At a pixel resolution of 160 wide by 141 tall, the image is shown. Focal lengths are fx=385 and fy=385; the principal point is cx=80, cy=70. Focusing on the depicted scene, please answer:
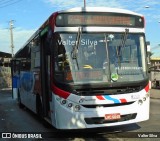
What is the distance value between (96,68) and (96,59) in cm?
24

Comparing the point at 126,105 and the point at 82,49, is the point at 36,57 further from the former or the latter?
the point at 126,105

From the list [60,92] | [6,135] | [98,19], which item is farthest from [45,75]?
[98,19]

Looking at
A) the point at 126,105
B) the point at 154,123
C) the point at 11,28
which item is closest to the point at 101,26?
the point at 126,105

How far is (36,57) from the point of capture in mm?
12555

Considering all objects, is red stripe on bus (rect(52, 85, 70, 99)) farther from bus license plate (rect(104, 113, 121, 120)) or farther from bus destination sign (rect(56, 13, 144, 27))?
bus destination sign (rect(56, 13, 144, 27))

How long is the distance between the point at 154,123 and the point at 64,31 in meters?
4.47

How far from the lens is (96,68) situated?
9.59 meters

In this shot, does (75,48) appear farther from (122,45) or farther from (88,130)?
(88,130)

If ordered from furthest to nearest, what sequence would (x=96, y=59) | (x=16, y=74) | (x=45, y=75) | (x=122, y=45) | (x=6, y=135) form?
(x=16, y=74), (x=45, y=75), (x=6, y=135), (x=122, y=45), (x=96, y=59)

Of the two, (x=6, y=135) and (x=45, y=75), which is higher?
(x=45, y=75)

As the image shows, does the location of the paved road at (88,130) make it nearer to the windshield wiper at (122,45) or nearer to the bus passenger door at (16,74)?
the windshield wiper at (122,45)

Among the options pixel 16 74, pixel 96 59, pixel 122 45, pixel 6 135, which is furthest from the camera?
pixel 16 74

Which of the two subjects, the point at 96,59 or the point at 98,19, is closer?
the point at 96,59

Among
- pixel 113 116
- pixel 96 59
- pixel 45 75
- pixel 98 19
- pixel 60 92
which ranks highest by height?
pixel 98 19
